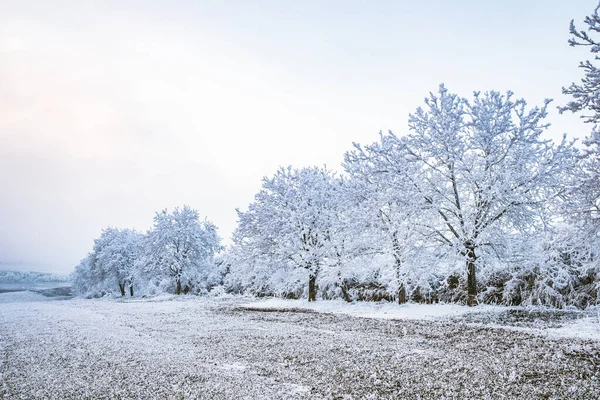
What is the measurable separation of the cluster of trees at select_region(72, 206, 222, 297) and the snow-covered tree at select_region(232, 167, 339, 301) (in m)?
17.9

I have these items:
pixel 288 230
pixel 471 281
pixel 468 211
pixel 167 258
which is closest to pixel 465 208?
pixel 468 211

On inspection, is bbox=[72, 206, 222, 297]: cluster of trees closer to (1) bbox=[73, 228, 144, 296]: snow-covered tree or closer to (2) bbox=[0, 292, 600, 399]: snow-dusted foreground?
(1) bbox=[73, 228, 144, 296]: snow-covered tree

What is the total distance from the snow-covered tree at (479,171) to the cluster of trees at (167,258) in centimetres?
3433

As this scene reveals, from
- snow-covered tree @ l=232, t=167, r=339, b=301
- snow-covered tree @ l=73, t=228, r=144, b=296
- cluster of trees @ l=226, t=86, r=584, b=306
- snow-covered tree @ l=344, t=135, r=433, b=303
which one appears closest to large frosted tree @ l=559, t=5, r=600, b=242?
cluster of trees @ l=226, t=86, r=584, b=306

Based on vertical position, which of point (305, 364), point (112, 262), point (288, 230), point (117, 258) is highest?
point (288, 230)

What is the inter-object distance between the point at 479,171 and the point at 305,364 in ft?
45.6

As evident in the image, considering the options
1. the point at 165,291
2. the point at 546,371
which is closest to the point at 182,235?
the point at 165,291

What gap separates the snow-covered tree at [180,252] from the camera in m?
45.9

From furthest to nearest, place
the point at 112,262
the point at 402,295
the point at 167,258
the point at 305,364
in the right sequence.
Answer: the point at 112,262 < the point at 167,258 < the point at 402,295 < the point at 305,364

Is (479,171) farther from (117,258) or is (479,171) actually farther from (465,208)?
(117,258)

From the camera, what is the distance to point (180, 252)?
153 ft

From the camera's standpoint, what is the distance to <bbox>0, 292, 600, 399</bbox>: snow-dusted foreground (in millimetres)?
6070

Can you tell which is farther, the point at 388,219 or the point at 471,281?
the point at 388,219

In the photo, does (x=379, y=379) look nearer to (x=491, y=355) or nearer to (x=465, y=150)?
(x=491, y=355)
